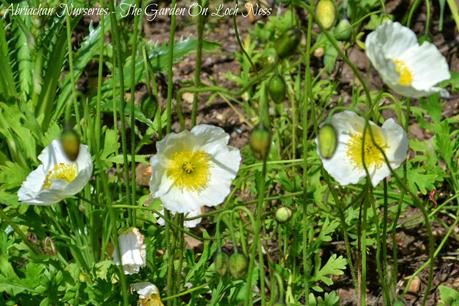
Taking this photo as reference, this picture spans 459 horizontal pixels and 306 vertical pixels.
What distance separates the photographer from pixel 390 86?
1.32 meters

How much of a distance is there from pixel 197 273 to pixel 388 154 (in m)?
0.50

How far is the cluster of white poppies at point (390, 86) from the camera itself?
1327mm

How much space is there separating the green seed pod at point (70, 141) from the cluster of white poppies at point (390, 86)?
383mm

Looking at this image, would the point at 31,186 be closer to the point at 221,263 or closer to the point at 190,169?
the point at 190,169

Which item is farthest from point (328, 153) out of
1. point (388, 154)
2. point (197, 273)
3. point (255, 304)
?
point (255, 304)

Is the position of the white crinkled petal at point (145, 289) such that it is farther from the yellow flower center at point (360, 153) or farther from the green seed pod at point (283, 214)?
the yellow flower center at point (360, 153)

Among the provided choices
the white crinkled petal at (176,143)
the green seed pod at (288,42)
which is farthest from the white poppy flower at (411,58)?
the white crinkled petal at (176,143)

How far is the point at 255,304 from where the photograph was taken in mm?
2002

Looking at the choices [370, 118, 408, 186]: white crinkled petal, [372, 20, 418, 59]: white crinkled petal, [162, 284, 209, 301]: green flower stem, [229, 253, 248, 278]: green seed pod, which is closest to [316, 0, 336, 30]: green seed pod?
[372, 20, 418, 59]: white crinkled petal

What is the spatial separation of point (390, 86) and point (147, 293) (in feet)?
2.27

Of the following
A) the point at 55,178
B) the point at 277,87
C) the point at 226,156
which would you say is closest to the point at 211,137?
the point at 226,156

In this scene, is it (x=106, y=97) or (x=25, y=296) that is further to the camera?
(x=106, y=97)

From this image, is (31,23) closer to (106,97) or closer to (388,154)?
(106,97)

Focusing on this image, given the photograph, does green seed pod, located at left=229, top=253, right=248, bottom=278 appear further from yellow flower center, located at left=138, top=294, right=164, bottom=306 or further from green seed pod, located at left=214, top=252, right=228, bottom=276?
yellow flower center, located at left=138, top=294, right=164, bottom=306
